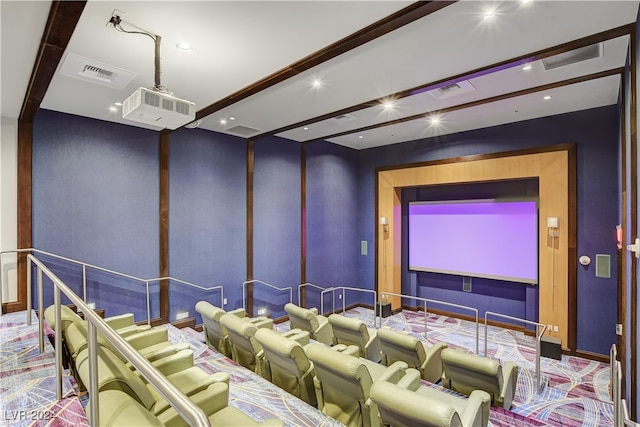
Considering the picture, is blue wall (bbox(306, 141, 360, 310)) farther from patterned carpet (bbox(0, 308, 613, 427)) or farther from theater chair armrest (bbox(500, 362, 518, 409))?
theater chair armrest (bbox(500, 362, 518, 409))

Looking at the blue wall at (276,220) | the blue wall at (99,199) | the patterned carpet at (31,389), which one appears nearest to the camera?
the patterned carpet at (31,389)

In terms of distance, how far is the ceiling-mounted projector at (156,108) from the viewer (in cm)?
286

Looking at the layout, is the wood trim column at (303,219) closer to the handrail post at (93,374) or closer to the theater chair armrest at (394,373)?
the theater chair armrest at (394,373)

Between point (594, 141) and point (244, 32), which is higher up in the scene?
point (244, 32)

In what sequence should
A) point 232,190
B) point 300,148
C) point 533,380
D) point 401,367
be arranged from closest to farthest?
point 401,367 → point 533,380 → point 232,190 → point 300,148

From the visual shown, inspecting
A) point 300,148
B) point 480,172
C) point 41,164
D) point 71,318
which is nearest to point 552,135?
point 480,172

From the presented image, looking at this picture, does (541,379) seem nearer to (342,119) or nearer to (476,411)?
(476,411)

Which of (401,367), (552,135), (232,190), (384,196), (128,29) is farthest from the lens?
(384,196)

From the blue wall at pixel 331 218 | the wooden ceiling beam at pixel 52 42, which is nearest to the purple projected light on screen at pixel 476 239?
the blue wall at pixel 331 218

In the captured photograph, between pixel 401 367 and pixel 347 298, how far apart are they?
516 cm

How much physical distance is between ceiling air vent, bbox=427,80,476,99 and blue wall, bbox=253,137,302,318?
363 cm

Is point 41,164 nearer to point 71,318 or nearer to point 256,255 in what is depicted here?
point 71,318

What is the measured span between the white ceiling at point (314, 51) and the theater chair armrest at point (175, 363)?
3.06 meters

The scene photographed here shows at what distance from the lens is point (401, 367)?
3.44 metres
